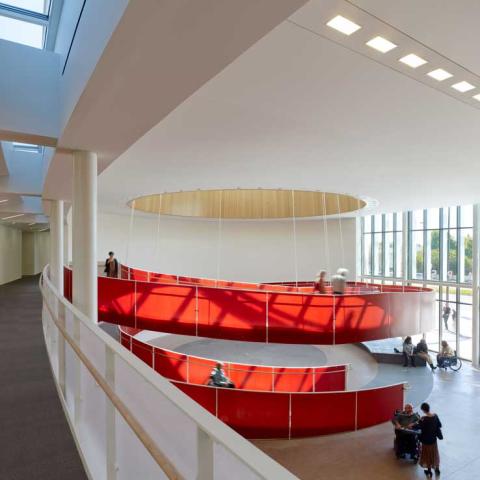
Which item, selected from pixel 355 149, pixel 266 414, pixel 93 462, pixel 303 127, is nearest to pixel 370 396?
pixel 266 414

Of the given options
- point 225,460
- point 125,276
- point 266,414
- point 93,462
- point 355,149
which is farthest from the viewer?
point 125,276

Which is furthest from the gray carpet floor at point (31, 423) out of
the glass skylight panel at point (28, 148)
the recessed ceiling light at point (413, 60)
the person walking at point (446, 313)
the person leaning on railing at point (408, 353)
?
the person walking at point (446, 313)

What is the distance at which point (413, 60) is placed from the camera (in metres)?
3.59

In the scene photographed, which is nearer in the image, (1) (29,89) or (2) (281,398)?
(1) (29,89)

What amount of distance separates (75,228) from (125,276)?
9424mm

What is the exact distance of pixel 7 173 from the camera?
8.78 m

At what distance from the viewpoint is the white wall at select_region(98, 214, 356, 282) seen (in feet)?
60.9

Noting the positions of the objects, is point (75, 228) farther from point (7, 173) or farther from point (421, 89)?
point (7, 173)

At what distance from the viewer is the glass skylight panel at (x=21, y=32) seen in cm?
454

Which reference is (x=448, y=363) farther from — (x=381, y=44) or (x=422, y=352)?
(x=381, y=44)

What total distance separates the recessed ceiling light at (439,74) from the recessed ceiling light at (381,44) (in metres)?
0.75

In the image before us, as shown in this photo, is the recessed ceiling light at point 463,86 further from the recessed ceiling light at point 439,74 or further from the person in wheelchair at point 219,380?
the person in wheelchair at point 219,380

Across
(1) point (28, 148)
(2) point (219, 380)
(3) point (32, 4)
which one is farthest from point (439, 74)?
(1) point (28, 148)

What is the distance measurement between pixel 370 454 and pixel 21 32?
943cm
